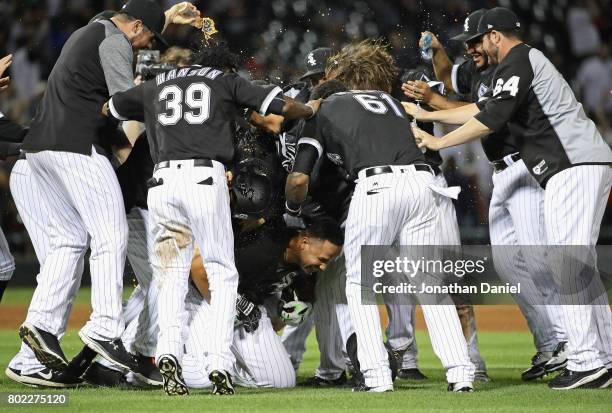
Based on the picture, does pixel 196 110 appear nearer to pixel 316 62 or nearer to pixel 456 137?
pixel 456 137

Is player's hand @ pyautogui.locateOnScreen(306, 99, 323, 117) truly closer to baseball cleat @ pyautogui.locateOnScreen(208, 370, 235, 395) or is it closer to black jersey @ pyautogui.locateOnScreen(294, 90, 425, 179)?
black jersey @ pyautogui.locateOnScreen(294, 90, 425, 179)

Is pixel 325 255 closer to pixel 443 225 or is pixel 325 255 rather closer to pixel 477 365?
pixel 443 225

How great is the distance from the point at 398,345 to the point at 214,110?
7.07 ft

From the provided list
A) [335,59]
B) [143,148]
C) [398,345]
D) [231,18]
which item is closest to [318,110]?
[335,59]

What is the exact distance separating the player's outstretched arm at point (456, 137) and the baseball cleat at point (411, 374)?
170cm

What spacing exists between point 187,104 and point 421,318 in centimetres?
692

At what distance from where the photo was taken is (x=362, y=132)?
19.0 feet

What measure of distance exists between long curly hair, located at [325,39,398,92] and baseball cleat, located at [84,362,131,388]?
2385mm

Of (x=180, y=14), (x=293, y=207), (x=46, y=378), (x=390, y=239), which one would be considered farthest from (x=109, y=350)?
(x=180, y=14)

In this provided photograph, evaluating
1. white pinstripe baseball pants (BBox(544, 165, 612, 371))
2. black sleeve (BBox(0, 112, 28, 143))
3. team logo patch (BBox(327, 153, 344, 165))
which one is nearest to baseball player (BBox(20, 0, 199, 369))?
black sleeve (BBox(0, 112, 28, 143))

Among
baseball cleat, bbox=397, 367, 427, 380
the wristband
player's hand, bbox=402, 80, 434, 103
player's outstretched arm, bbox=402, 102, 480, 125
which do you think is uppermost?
player's hand, bbox=402, 80, 434, 103

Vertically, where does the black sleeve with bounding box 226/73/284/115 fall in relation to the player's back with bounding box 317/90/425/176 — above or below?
above

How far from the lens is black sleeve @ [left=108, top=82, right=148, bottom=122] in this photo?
19.1 ft

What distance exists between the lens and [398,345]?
21.9ft
